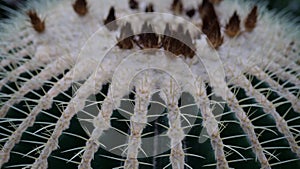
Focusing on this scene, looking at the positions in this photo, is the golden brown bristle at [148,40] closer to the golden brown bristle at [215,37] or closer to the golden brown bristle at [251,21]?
the golden brown bristle at [215,37]

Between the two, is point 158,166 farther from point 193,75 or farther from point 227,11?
point 227,11

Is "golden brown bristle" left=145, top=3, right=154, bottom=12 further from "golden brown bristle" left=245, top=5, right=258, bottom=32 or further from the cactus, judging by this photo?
"golden brown bristle" left=245, top=5, right=258, bottom=32

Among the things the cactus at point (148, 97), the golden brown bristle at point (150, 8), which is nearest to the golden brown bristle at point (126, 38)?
the cactus at point (148, 97)

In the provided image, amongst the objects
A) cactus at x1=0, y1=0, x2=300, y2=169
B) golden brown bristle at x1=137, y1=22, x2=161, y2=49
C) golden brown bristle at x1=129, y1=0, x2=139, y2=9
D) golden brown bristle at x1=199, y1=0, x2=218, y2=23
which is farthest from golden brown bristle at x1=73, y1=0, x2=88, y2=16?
golden brown bristle at x1=199, y1=0, x2=218, y2=23

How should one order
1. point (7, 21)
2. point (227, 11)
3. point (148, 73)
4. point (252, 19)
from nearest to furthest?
point (148, 73) < point (252, 19) < point (227, 11) < point (7, 21)

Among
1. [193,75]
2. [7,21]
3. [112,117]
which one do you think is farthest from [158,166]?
[7,21]

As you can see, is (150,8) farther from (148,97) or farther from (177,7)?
(148,97)

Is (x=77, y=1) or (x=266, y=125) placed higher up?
(x=77, y=1)

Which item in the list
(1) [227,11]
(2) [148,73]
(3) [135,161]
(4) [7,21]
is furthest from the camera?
(4) [7,21]

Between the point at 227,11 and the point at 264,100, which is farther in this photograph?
the point at 227,11
